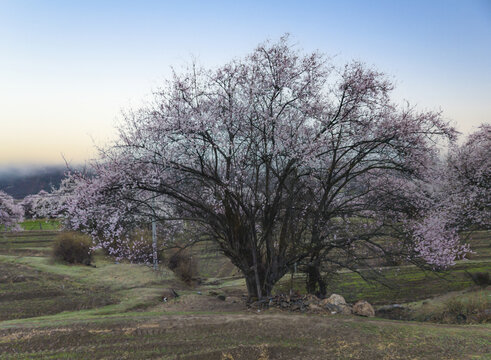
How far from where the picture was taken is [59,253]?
30969 millimetres

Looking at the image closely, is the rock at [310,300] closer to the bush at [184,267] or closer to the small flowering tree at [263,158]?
the small flowering tree at [263,158]

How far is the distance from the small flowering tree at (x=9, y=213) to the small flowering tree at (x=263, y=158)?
105 ft

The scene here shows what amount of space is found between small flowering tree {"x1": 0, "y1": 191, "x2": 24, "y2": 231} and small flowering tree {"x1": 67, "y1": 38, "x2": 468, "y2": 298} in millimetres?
32142

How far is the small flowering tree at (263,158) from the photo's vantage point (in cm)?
1352

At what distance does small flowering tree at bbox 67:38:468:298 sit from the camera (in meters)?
13.5

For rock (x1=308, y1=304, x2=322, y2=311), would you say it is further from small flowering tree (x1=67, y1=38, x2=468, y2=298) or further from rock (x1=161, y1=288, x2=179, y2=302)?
A: rock (x1=161, y1=288, x2=179, y2=302)

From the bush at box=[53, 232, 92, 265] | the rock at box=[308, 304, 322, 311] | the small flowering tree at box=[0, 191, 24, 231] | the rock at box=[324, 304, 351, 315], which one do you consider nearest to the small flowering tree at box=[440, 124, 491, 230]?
the rock at box=[324, 304, 351, 315]

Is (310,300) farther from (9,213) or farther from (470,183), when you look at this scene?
(9,213)

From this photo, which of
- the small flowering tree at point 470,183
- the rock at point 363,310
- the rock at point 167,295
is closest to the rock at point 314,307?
the rock at point 363,310

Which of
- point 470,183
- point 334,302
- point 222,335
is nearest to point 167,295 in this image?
point 334,302

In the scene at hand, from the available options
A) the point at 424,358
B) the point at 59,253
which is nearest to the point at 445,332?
the point at 424,358

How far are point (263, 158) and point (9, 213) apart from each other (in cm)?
4013

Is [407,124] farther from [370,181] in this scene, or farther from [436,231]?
[436,231]

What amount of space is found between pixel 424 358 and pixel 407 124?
28.5 ft
